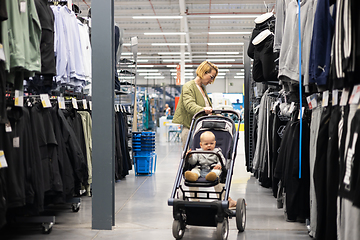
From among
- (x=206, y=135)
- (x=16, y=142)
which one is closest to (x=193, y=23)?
(x=206, y=135)

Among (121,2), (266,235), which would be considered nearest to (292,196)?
(266,235)

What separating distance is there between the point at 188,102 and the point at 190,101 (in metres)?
0.03

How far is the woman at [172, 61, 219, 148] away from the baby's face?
0.63m

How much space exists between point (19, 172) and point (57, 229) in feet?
2.82

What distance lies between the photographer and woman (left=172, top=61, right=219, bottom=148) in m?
4.10

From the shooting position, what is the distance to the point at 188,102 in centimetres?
408

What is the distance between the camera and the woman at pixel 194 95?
410 cm

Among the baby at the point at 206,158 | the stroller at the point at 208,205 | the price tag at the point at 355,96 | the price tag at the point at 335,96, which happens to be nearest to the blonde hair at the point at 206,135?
the baby at the point at 206,158

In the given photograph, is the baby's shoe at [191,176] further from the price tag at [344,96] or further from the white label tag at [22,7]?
the white label tag at [22,7]

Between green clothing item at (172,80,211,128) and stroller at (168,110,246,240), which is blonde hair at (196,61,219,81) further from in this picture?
stroller at (168,110,246,240)

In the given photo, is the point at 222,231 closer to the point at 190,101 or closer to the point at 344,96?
the point at 344,96

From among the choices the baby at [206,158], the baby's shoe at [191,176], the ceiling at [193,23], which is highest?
the ceiling at [193,23]

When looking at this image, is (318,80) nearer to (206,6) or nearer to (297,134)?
(297,134)

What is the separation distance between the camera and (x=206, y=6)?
13.5 metres
